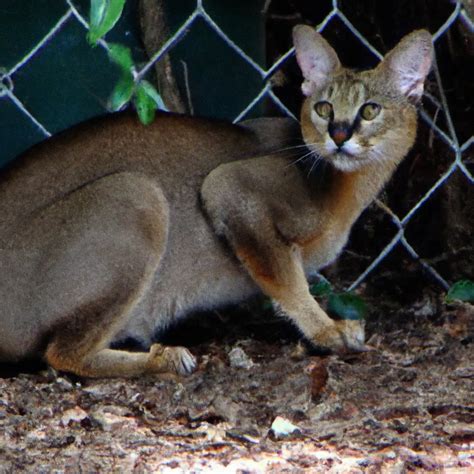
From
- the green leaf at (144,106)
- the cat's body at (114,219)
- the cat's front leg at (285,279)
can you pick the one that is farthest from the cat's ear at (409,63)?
the green leaf at (144,106)

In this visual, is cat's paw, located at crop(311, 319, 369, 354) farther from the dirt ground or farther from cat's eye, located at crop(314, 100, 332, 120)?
cat's eye, located at crop(314, 100, 332, 120)

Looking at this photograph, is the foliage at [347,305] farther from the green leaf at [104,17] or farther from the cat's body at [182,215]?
the green leaf at [104,17]

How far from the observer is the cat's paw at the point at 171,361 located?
3.94 metres

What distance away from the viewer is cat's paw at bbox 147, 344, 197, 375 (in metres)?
3.94

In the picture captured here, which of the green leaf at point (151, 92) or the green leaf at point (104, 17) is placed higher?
the green leaf at point (104, 17)

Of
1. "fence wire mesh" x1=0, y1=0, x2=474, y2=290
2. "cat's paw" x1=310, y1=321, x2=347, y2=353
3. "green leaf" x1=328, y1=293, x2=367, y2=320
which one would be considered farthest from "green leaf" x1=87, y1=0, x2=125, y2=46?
"green leaf" x1=328, y1=293, x2=367, y2=320

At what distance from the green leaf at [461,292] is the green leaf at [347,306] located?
0.41 meters

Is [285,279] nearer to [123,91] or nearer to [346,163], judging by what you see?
[346,163]

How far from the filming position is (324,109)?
4.15m

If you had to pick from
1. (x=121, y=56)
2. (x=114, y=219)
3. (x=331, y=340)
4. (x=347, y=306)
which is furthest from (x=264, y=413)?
(x=121, y=56)

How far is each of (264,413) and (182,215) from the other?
0.93 m

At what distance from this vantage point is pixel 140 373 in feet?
12.9

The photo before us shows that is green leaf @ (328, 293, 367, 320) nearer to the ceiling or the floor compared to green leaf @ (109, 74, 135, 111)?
nearer to the floor

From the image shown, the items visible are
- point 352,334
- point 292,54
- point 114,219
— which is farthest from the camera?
point 292,54
